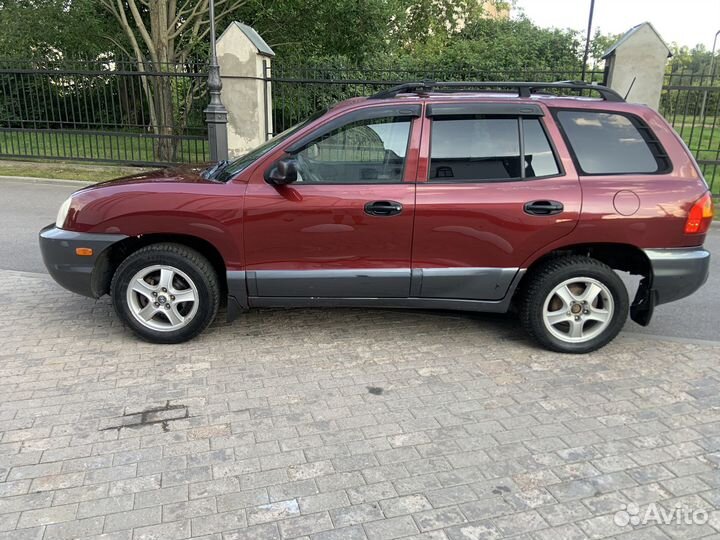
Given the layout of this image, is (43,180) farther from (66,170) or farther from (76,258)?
(76,258)

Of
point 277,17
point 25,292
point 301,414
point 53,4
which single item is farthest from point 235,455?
point 53,4

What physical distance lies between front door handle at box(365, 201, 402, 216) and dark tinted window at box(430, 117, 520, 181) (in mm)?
375

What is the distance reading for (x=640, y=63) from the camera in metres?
10.6

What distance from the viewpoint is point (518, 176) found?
4.04 metres

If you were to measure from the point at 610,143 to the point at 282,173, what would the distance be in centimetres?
236

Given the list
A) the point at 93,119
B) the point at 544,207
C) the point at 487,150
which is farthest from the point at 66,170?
the point at 544,207

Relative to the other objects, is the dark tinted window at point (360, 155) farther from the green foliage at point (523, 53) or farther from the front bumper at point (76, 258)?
the green foliage at point (523, 53)

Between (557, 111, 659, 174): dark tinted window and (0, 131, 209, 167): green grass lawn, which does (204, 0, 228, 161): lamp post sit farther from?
(557, 111, 659, 174): dark tinted window

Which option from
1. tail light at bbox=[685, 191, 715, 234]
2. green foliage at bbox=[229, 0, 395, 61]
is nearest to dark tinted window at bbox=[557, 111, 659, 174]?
tail light at bbox=[685, 191, 715, 234]

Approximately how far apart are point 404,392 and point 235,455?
A: 1.17 m

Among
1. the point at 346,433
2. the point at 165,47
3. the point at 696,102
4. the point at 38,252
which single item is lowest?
the point at 346,433

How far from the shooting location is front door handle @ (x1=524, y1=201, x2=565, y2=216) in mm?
3967

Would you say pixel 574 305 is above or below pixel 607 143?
below

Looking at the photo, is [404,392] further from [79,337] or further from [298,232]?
[79,337]
